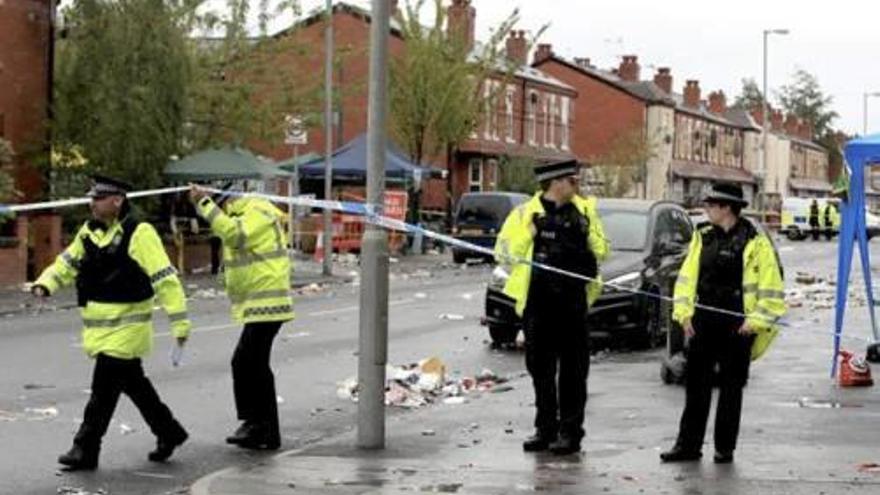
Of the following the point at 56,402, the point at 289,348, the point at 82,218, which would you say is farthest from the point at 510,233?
the point at 82,218

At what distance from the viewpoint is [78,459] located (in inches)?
354

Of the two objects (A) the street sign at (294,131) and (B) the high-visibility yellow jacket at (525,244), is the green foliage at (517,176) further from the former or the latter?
(B) the high-visibility yellow jacket at (525,244)

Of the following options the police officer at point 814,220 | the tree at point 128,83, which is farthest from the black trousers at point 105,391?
the police officer at point 814,220

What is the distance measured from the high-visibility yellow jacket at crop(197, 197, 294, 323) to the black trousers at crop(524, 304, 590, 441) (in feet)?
5.33

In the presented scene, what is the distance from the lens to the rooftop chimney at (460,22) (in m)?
46.2

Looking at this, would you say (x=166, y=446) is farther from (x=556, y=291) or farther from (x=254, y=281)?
(x=556, y=291)

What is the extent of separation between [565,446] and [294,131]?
23270 millimetres

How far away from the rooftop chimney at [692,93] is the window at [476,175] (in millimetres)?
34939

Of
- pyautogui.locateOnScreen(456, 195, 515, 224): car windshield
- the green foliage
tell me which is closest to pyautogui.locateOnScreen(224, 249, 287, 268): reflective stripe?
pyautogui.locateOnScreen(456, 195, 515, 224): car windshield

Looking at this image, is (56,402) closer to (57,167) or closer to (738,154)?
(57,167)

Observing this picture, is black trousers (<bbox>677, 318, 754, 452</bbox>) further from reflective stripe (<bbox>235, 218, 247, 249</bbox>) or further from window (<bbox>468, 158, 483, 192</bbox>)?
window (<bbox>468, 158, 483, 192</bbox>)

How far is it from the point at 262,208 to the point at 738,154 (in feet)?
298

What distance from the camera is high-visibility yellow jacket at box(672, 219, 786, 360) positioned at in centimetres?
895

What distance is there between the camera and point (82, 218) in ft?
97.9
